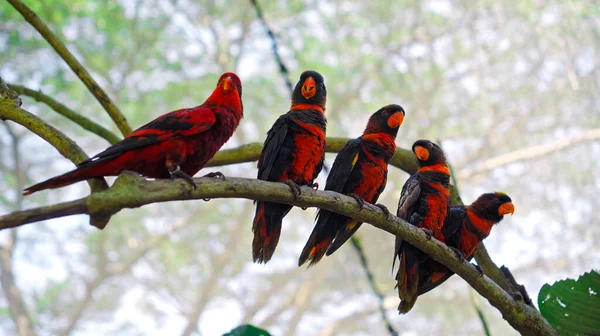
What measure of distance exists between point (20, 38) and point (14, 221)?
1029 cm

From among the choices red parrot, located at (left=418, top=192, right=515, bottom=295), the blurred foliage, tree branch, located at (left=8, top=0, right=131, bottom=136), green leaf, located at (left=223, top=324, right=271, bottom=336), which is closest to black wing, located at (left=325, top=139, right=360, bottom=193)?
red parrot, located at (left=418, top=192, right=515, bottom=295)

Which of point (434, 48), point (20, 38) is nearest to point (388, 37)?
point (434, 48)

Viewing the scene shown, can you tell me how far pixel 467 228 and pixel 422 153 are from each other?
20.8 inches

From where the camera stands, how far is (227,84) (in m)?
2.76

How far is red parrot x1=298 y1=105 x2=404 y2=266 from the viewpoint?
3090 millimetres

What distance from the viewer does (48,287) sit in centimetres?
1611

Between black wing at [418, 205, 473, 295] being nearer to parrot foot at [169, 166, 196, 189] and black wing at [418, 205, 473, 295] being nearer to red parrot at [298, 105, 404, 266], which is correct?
red parrot at [298, 105, 404, 266]

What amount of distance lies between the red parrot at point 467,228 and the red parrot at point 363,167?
524 mm

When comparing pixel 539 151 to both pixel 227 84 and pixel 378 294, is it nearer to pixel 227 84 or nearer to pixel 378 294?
pixel 378 294


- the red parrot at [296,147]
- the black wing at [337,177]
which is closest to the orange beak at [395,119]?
the black wing at [337,177]

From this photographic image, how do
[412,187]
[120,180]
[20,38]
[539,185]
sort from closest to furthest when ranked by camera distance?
1. [120,180]
2. [412,187]
3. [20,38]
4. [539,185]

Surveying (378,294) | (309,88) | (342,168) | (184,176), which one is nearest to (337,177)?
(342,168)

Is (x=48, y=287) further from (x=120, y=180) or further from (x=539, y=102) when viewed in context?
(x=120, y=180)

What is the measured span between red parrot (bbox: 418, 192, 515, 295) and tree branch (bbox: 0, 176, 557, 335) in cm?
48
